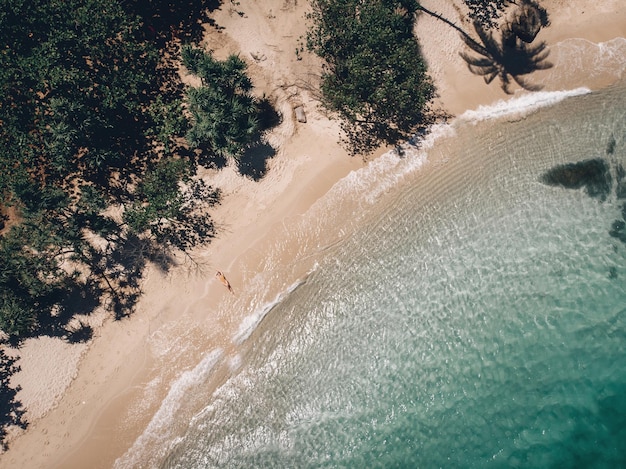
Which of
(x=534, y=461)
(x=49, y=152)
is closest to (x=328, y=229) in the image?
(x=49, y=152)

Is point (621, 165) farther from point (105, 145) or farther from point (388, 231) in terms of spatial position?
point (105, 145)

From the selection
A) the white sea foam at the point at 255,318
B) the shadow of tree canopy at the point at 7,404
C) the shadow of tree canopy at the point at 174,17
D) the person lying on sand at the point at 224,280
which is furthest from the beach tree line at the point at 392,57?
the shadow of tree canopy at the point at 7,404

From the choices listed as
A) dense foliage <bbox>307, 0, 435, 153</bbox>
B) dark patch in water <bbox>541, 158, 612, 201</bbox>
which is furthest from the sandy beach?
dark patch in water <bbox>541, 158, 612, 201</bbox>

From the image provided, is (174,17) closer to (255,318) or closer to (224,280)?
(224,280)

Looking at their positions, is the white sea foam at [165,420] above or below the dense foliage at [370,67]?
below

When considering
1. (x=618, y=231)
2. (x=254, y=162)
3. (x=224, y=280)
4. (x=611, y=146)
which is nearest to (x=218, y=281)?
(x=224, y=280)

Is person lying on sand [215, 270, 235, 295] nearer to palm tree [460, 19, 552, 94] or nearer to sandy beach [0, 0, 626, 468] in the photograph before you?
sandy beach [0, 0, 626, 468]

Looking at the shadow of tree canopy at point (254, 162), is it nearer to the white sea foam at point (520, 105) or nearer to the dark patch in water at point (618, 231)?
the white sea foam at point (520, 105)
